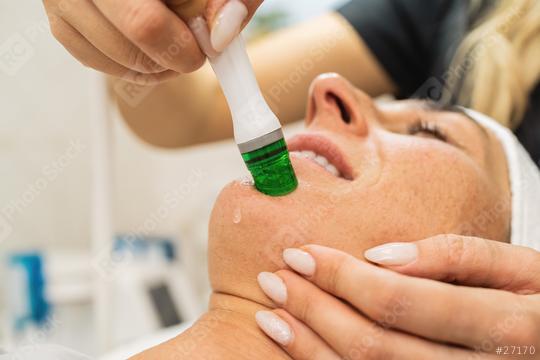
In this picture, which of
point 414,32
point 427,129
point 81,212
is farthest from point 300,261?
point 81,212

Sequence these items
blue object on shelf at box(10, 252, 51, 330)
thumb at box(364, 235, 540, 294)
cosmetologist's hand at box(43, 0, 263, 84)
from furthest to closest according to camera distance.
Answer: blue object on shelf at box(10, 252, 51, 330) → thumb at box(364, 235, 540, 294) → cosmetologist's hand at box(43, 0, 263, 84)

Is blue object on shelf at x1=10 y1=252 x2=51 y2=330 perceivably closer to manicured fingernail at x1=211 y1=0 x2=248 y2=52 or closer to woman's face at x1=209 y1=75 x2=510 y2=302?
woman's face at x1=209 y1=75 x2=510 y2=302

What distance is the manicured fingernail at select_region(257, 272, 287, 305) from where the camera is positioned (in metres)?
0.75

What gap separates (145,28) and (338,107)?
490mm

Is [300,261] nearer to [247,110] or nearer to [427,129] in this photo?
[247,110]

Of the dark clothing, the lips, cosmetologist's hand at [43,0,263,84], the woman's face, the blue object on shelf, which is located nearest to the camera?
cosmetologist's hand at [43,0,263,84]

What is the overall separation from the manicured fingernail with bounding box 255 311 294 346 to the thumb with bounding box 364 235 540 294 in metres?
0.17

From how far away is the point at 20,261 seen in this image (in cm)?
181

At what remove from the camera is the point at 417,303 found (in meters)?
0.66

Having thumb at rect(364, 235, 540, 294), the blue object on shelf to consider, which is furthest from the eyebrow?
the blue object on shelf

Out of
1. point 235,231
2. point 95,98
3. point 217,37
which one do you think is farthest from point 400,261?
point 95,98

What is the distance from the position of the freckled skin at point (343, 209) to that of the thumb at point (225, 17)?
0.28 meters

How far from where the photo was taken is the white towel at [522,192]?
981 millimetres

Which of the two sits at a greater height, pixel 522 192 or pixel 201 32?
pixel 201 32
